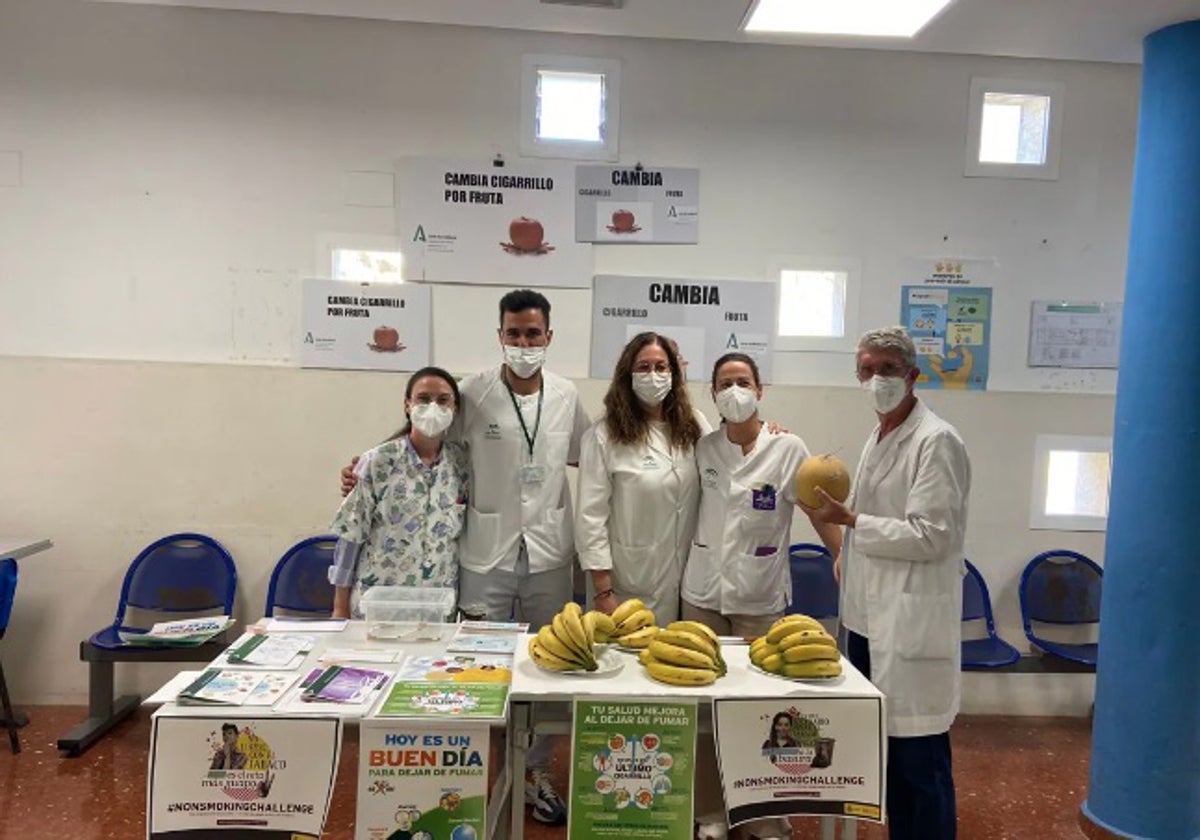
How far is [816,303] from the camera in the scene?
3.92 meters

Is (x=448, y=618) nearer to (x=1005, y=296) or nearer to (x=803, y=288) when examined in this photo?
(x=803, y=288)

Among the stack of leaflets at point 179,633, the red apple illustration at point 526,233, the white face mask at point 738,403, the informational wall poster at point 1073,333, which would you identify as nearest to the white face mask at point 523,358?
the white face mask at point 738,403

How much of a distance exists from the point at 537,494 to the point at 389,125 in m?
2.03

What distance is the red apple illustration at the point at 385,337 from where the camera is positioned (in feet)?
12.3

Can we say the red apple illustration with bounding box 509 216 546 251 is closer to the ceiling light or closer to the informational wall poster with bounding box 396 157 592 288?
the informational wall poster with bounding box 396 157 592 288

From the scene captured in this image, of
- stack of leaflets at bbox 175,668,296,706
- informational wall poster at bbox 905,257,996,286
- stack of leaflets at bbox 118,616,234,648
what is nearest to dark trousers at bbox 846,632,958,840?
stack of leaflets at bbox 175,668,296,706

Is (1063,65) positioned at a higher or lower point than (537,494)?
higher

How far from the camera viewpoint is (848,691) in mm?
1936

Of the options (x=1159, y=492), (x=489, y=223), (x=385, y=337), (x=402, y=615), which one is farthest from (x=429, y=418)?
(x=1159, y=492)

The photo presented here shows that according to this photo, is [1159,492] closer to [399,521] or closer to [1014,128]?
[1014,128]

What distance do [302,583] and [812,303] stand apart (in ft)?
9.18

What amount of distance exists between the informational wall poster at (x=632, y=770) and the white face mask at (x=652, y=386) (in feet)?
3.88

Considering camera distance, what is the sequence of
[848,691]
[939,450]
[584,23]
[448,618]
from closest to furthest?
1. [848,691]
2. [939,450]
3. [448,618]
4. [584,23]

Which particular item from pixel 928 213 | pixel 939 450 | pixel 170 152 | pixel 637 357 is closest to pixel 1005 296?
pixel 928 213
